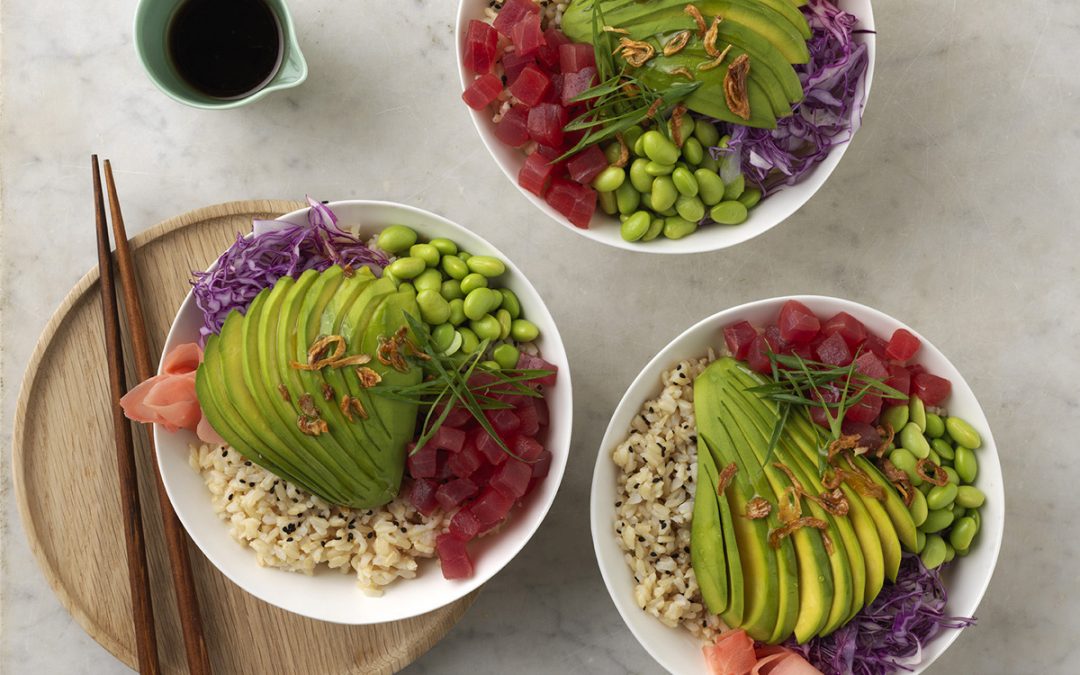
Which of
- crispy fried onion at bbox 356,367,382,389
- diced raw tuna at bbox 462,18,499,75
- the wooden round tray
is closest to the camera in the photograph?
crispy fried onion at bbox 356,367,382,389

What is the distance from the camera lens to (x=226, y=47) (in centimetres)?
311

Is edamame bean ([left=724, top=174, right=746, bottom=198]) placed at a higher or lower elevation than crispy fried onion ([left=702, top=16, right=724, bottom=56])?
lower

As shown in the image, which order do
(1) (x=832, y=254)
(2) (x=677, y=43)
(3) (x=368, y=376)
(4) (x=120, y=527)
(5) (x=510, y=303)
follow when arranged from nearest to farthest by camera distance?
1. (3) (x=368, y=376)
2. (2) (x=677, y=43)
3. (5) (x=510, y=303)
4. (4) (x=120, y=527)
5. (1) (x=832, y=254)

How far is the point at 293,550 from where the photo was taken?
273cm

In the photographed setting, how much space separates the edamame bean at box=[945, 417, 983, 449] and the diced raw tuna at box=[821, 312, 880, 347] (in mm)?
357

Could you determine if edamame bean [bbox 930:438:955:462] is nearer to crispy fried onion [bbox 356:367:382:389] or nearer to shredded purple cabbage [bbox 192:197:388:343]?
crispy fried onion [bbox 356:367:382:389]

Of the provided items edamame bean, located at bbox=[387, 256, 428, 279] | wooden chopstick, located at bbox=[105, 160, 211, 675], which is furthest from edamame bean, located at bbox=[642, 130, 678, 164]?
wooden chopstick, located at bbox=[105, 160, 211, 675]

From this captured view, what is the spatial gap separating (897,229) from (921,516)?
1081 millimetres

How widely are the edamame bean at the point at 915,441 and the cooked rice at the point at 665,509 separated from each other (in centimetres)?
61

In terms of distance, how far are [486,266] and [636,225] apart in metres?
0.47

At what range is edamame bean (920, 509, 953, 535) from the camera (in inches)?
106

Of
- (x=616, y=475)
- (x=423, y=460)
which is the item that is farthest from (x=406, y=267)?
(x=616, y=475)

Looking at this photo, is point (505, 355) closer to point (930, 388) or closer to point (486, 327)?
point (486, 327)

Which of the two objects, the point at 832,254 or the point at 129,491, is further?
the point at 832,254
